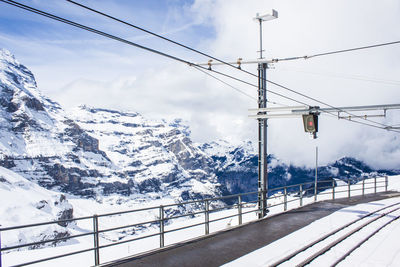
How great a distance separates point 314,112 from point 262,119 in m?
2.61

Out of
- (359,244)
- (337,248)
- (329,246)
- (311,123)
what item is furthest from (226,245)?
(311,123)

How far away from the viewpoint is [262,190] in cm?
1577

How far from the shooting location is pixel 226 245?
10.8m

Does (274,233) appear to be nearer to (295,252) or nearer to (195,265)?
(295,252)

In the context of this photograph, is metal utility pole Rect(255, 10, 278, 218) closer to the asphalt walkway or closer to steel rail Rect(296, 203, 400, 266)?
the asphalt walkway

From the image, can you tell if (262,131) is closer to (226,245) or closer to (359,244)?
(226,245)

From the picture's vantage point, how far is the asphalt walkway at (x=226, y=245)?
918 cm

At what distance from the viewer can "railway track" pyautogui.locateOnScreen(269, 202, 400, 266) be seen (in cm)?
897

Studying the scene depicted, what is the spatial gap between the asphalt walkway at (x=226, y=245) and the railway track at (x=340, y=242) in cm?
140

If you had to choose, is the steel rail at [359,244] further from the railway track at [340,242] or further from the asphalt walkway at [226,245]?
the asphalt walkway at [226,245]

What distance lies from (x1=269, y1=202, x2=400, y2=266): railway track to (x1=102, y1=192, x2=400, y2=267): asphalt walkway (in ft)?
4.60

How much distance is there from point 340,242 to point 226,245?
375cm

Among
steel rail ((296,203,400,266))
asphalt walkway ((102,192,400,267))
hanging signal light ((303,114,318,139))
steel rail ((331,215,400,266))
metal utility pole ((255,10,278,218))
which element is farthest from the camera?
metal utility pole ((255,10,278,218))

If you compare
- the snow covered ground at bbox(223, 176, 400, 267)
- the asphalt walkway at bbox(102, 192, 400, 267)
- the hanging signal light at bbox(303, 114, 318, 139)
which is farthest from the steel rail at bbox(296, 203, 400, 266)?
the hanging signal light at bbox(303, 114, 318, 139)
